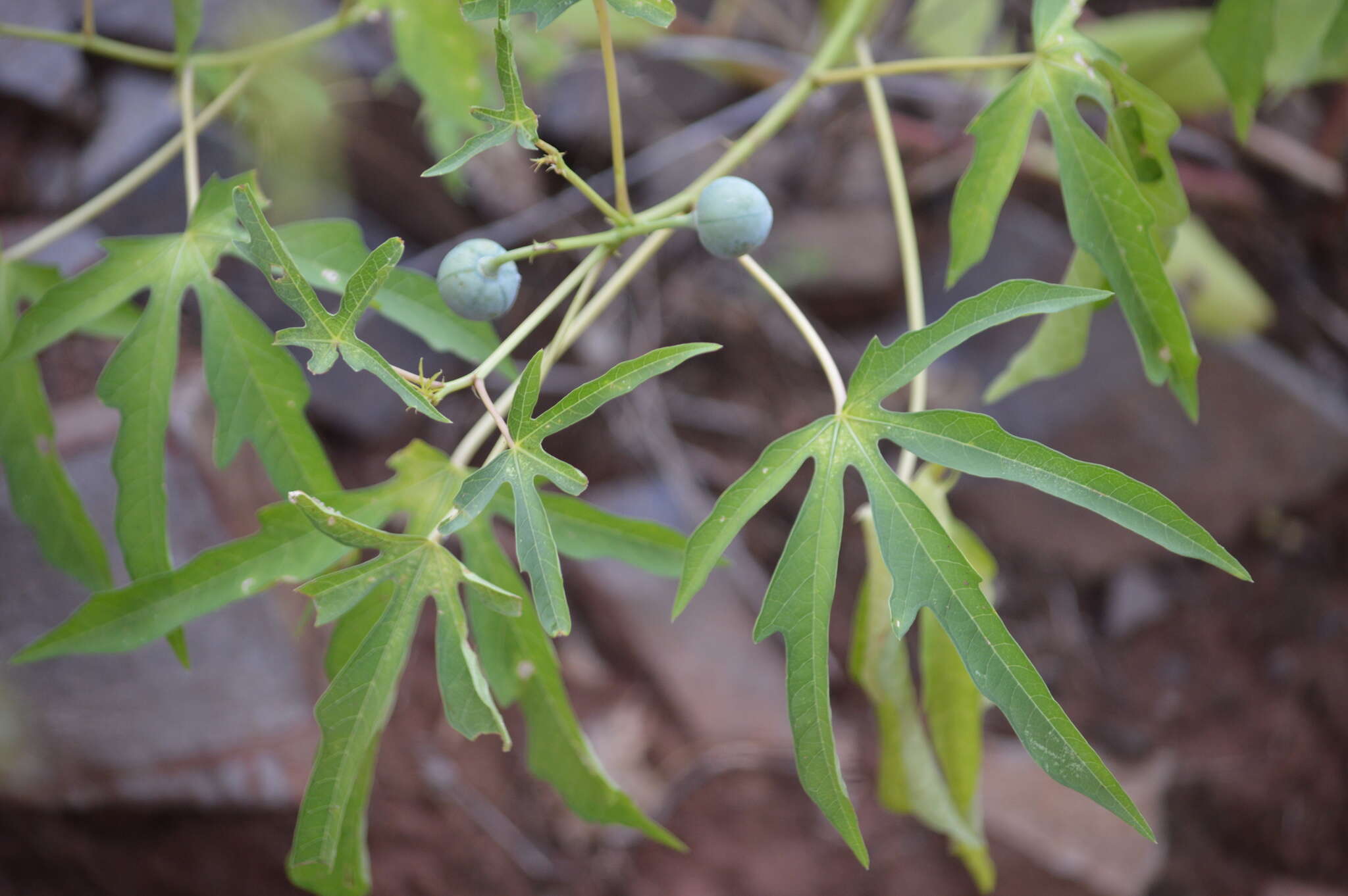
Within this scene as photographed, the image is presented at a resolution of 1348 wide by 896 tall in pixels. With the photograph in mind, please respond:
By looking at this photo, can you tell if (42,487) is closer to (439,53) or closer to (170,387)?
(170,387)

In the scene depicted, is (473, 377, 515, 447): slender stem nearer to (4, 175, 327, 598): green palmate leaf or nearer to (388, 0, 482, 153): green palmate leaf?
(4, 175, 327, 598): green palmate leaf

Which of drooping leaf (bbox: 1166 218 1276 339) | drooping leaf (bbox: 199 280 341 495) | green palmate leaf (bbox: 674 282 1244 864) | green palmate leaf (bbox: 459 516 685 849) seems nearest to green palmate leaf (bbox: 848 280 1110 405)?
green palmate leaf (bbox: 674 282 1244 864)

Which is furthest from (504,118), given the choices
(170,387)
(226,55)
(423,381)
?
(226,55)

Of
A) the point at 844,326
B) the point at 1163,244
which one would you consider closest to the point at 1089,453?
the point at 844,326

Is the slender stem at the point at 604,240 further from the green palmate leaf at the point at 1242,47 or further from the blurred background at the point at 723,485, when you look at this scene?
the blurred background at the point at 723,485

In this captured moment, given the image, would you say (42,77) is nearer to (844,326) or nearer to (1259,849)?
(844,326)

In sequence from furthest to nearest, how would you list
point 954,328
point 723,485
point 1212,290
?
point 723,485 < point 1212,290 < point 954,328
